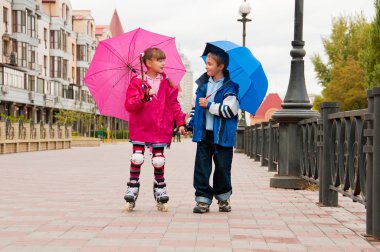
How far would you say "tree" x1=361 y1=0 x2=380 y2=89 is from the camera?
40500 millimetres

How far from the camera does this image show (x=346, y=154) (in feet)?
19.6

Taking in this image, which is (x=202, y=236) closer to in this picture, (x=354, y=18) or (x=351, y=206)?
(x=351, y=206)

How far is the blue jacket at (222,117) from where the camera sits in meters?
6.02

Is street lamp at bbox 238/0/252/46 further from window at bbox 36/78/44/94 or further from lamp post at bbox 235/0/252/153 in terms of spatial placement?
window at bbox 36/78/44/94

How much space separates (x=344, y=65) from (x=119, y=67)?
50205mm

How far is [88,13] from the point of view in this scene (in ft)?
230

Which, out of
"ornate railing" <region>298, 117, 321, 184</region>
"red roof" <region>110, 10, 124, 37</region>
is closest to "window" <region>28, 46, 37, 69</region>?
"red roof" <region>110, 10, 124, 37</region>

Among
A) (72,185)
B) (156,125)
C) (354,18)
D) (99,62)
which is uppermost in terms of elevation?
(354,18)

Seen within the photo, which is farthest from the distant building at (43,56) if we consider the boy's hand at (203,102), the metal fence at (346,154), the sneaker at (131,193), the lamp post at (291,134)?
the boy's hand at (203,102)

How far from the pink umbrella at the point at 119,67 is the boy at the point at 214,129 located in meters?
0.47

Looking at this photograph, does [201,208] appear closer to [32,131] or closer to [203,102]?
[203,102]

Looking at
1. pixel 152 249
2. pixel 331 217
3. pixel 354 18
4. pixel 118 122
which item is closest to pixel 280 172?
pixel 331 217

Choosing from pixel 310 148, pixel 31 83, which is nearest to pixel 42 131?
pixel 310 148

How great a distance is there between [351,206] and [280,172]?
2182 mm
